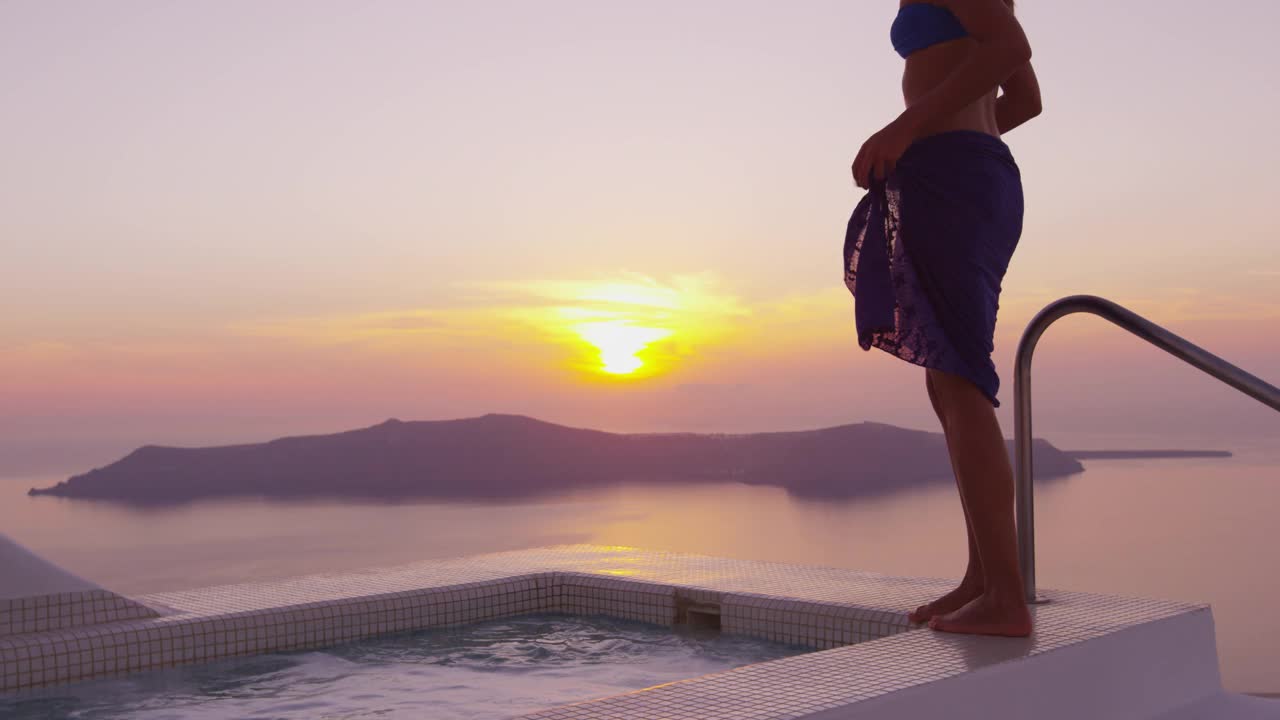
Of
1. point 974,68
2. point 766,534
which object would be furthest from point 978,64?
point 766,534

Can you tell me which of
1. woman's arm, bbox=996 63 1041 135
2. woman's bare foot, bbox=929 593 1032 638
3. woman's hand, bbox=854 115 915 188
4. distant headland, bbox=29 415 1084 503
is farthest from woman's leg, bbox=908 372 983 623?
distant headland, bbox=29 415 1084 503

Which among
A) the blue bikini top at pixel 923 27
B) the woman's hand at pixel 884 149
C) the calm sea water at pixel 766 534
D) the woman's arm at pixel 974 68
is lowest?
the calm sea water at pixel 766 534

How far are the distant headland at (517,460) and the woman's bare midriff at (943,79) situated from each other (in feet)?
25.6

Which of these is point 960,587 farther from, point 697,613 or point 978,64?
point 697,613

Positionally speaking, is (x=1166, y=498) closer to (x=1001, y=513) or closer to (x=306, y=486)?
(x=306, y=486)

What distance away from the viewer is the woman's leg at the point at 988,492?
2.17 meters

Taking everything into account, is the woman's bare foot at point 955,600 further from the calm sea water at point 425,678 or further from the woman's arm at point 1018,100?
the woman's arm at point 1018,100

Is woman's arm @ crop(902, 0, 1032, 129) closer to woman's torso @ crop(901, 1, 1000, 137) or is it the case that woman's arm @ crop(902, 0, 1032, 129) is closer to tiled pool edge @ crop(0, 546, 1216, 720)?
woman's torso @ crop(901, 1, 1000, 137)

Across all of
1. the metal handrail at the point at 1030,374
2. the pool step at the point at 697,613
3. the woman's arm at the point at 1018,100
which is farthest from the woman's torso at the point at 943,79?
the pool step at the point at 697,613

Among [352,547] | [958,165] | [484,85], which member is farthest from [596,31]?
[352,547]

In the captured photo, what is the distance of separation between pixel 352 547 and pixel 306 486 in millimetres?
8432

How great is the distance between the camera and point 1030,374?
8.35 ft

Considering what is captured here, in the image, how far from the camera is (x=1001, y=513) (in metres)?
2.18

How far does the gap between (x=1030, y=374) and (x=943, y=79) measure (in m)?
0.76
